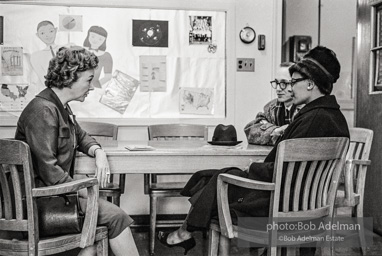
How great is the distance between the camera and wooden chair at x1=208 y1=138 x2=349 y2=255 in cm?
186

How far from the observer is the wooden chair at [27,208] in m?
1.76

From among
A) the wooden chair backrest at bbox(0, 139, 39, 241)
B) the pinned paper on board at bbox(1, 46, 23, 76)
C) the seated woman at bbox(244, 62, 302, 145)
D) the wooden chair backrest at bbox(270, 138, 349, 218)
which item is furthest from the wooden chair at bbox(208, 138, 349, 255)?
the pinned paper on board at bbox(1, 46, 23, 76)

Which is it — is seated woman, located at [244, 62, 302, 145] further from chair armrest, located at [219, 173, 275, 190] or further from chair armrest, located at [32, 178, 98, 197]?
chair armrest, located at [32, 178, 98, 197]

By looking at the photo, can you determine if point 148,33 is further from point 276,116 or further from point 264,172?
point 264,172

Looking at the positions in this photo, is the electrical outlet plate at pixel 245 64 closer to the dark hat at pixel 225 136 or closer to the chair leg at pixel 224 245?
Result: the dark hat at pixel 225 136

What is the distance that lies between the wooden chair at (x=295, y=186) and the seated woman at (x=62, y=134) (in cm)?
45

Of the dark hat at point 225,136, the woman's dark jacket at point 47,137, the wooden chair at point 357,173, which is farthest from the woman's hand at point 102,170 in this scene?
the wooden chair at point 357,173

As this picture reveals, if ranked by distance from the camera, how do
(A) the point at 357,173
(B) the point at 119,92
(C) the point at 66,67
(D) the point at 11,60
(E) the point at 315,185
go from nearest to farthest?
(E) the point at 315,185 → (C) the point at 66,67 → (A) the point at 357,173 → (D) the point at 11,60 → (B) the point at 119,92

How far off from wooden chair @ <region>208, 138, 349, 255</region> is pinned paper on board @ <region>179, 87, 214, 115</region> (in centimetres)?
216

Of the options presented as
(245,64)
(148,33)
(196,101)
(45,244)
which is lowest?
(45,244)

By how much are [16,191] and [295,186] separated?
1.16 meters

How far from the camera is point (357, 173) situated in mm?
3088

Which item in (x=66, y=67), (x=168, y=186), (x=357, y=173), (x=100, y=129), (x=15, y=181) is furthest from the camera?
(x=100, y=129)

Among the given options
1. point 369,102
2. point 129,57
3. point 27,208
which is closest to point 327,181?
point 27,208
